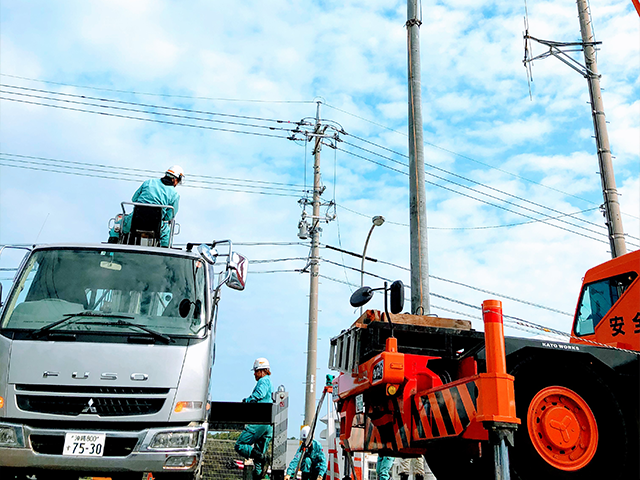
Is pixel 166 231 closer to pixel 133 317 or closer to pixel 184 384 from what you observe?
Result: pixel 133 317

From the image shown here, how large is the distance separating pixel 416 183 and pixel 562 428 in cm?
687

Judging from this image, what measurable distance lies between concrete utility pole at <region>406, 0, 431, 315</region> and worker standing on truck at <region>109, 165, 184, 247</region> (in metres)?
4.55

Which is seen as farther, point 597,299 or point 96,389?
point 597,299

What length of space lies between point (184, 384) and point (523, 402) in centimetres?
293

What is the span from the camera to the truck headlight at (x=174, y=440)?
498cm

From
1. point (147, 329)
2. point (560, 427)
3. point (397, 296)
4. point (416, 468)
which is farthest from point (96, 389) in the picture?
point (416, 468)

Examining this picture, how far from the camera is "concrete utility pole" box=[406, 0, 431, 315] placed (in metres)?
10.3

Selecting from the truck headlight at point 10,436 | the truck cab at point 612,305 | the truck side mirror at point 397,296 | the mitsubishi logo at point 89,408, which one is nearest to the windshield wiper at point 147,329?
the mitsubishi logo at point 89,408

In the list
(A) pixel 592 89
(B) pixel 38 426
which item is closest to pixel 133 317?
(B) pixel 38 426

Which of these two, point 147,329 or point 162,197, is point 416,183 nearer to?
point 162,197

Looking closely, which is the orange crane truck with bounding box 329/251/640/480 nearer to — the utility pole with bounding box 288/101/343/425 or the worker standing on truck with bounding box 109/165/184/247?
the worker standing on truck with bounding box 109/165/184/247

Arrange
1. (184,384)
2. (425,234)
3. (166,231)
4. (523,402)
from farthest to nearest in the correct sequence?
(425,234) → (166,231) → (184,384) → (523,402)

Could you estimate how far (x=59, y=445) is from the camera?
4840mm

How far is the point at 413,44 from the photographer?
12.1 m
